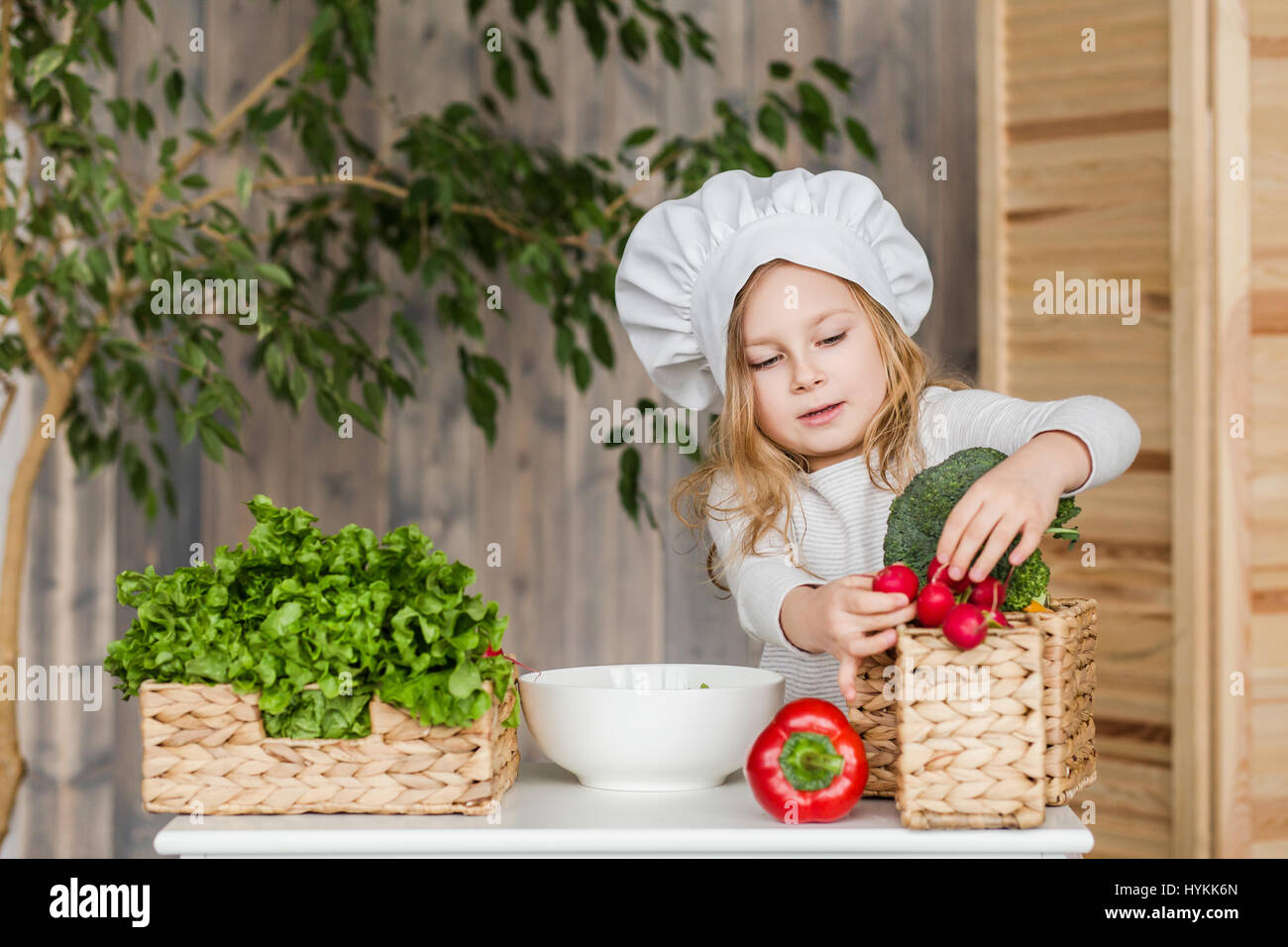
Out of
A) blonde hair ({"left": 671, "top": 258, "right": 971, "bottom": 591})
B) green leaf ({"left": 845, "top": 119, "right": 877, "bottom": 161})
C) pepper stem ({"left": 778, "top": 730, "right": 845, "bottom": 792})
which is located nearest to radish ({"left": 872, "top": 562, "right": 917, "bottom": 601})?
pepper stem ({"left": 778, "top": 730, "right": 845, "bottom": 792})

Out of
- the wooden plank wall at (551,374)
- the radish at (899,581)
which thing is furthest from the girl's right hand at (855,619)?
the wooden plank wall at (551,374)

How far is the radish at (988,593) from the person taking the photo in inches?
33.8

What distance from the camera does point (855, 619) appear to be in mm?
881

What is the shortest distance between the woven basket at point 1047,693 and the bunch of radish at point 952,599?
12mm

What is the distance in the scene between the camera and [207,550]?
2578 mm

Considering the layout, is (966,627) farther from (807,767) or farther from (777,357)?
(777,357)

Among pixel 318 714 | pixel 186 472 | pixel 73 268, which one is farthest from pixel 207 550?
pixel 318 714

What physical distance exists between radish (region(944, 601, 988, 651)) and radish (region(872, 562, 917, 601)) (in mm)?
52

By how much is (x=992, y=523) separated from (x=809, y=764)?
0.71 feet

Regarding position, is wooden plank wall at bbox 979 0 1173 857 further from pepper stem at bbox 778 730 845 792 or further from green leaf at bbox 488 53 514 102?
pepper stem at bbox 778 730 845 792

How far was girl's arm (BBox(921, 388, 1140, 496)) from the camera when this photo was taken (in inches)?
37.6

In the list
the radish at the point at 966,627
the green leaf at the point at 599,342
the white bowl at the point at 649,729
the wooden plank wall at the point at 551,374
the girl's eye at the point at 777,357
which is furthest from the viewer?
the wooden plank wall at the point at 551,374

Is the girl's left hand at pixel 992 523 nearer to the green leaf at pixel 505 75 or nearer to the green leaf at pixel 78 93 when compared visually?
the green leaf at pixel 78 93

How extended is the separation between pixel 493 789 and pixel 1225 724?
124cm
